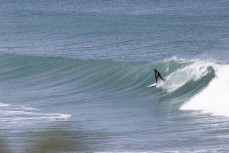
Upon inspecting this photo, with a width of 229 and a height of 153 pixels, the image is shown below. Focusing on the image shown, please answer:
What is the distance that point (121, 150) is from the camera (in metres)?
18.6

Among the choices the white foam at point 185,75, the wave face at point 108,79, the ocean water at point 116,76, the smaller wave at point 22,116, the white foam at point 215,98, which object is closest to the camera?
the ocean water at point 116,76

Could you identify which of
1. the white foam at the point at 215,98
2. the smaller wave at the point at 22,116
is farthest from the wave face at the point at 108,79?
the smaller wave at the point at 22,116

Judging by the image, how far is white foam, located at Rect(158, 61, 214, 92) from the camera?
30966mm

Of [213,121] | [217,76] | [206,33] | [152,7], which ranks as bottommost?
[213,121]

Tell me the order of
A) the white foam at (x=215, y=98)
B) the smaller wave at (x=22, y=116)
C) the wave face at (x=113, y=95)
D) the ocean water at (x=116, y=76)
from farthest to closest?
the white foam at (x=215, y=98) < the smaller wave at (x=22, y=116) < the wave face at (x=113, y=95) < the ocean water at (x=116, y=76)

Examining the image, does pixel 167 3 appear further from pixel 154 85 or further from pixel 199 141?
pixel 199 141

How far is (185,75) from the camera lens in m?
31.9

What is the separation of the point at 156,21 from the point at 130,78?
1797 centimetres

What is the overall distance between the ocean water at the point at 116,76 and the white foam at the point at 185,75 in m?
0.05

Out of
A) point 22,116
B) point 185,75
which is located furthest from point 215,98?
point 22,116

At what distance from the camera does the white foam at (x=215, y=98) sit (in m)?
25.4

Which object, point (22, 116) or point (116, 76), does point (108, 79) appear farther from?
point (22, 116)

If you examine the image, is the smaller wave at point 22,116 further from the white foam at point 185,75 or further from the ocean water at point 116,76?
the white foam at point 185,75

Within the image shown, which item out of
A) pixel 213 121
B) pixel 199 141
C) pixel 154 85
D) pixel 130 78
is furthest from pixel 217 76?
pixel 199 141
